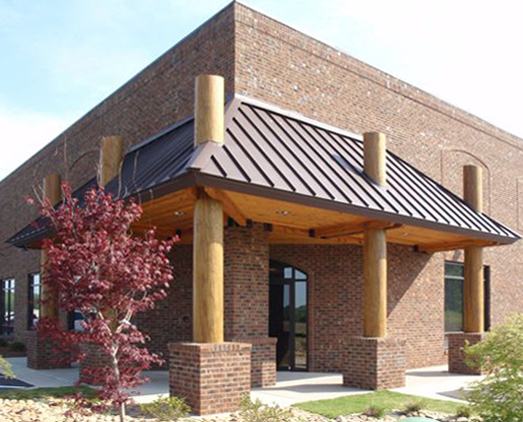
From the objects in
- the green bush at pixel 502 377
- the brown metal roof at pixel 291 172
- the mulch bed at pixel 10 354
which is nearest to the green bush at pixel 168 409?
the brown metal roof at pixel 291 172

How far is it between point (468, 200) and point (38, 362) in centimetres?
1220

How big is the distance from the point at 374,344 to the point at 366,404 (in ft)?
6.86

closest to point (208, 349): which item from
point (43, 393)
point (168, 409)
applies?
point (168, 409)

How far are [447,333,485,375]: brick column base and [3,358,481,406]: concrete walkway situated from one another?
0.31 metres

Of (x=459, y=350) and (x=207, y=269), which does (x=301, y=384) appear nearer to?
(x=207, y=269)

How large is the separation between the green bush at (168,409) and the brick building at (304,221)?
289 millimetres

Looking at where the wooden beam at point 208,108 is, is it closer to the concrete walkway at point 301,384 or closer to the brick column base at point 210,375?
the brick column base at point 210,375

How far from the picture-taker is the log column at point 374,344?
1278 centimetres

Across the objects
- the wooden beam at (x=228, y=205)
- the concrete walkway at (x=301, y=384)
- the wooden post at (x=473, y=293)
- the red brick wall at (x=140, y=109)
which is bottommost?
the concrete walkway at (x=301, y=384)

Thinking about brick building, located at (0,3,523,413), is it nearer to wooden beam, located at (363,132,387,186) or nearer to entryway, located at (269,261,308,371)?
entryway, located at (269,261,308,371)

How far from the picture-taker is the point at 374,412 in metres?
9.92

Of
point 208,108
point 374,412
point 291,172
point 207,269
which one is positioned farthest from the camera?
point 291,172

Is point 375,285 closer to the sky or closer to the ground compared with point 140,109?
closer to the ground

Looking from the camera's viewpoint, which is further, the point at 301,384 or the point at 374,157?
the point at 374,157
